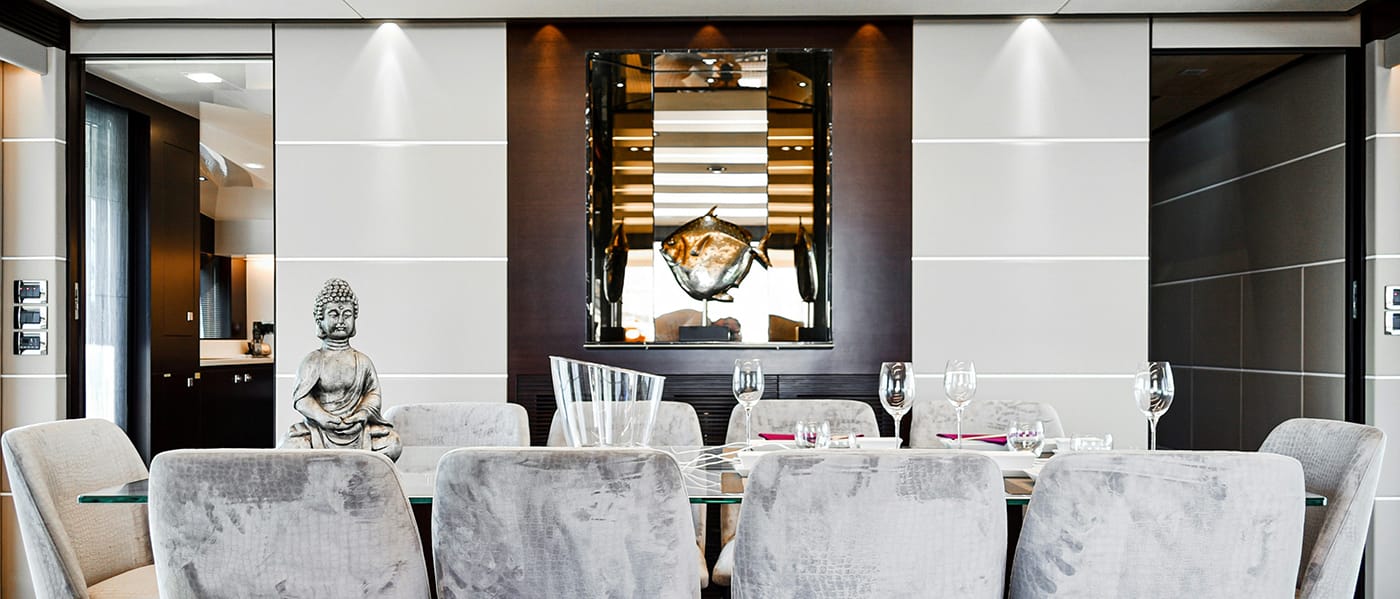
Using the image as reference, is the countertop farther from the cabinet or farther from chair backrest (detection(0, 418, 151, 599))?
chair backrest (detection(0, 418, 151, 599))

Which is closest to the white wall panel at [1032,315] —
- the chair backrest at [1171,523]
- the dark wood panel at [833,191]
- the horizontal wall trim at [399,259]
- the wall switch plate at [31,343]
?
the dark wood panel at [833,191]

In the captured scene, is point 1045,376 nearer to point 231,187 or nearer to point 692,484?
point 692,484

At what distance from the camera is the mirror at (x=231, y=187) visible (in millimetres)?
5293

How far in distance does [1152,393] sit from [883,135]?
1988 mm

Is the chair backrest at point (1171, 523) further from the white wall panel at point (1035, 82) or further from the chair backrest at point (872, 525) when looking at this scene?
the white wall panel at point (1035, 82)

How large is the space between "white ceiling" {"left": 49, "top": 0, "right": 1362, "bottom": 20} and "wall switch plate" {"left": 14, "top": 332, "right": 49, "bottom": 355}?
1.25 metres

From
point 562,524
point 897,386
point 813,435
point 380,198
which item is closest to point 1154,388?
point 897,386

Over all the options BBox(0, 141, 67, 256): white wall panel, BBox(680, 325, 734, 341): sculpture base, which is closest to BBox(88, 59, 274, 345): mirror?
BBox(0, 141, 67, 256): white wall panel

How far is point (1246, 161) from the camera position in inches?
205

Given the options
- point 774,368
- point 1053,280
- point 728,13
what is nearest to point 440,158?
point 728,13

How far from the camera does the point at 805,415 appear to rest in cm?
309

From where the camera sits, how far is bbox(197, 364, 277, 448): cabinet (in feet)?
20.8

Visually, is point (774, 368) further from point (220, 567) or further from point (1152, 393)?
point (220, 567)

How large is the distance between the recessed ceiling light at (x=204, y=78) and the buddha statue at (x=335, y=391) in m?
3.59
